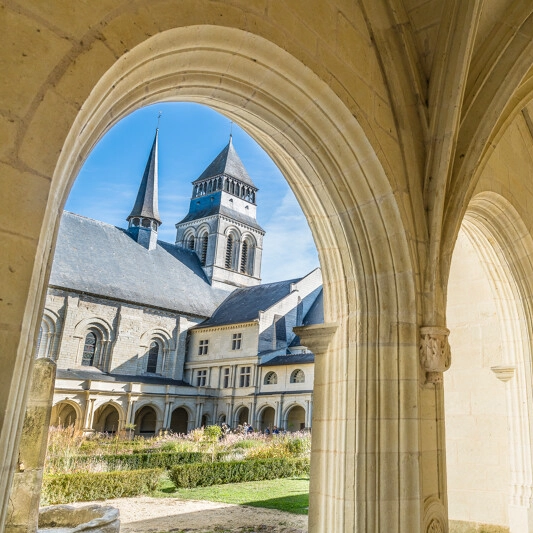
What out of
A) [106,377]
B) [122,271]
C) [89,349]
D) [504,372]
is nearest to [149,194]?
[122,271]

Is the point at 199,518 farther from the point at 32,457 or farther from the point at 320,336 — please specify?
the point at 320,336

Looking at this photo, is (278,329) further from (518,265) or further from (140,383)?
(518,265)

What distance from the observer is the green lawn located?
24.8ft

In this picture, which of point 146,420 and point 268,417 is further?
point 146,420

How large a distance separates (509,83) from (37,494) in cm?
381

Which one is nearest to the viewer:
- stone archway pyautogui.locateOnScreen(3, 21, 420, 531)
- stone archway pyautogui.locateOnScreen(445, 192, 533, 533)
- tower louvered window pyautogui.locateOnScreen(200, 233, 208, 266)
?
stone archway pyautogui.locateOnScreen(3, 21, 420, 531)

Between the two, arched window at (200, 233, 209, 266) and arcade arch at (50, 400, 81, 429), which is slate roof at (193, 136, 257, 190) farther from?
arcade arch at (50, 400, 81, 429)

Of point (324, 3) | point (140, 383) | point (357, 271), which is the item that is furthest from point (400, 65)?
point (140, 383)

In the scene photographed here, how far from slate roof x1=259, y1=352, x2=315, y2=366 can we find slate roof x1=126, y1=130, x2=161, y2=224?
10881mm

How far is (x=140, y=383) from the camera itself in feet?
71.8

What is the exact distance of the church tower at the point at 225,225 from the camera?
3219 cm

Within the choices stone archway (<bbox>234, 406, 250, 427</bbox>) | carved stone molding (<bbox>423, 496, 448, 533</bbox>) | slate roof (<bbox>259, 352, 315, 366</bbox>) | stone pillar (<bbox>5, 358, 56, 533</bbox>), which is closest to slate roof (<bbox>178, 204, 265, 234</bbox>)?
slate roof (<bbox>259, 352, 315, 366</bbox>)

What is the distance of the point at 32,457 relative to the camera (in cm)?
275

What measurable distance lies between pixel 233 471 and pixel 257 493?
1.32 metres
